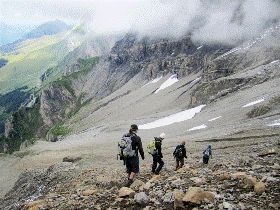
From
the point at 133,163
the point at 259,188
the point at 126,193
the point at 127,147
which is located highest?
the point at 127,147

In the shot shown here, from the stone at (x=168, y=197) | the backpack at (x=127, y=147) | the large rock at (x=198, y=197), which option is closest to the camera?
→ the large rock at (x=198, y=197)

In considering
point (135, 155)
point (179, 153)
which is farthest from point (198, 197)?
point (179, 153)

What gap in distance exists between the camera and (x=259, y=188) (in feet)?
18.5

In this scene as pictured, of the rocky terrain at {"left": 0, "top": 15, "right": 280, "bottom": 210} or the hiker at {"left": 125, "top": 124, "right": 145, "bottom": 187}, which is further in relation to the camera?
the hiker at {"left": 125, "top": 124, "right": 145, "bottom": 187}

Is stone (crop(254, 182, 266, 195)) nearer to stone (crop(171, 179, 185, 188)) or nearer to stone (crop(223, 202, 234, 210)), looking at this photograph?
stone (crop(223, 202, 234, 210))

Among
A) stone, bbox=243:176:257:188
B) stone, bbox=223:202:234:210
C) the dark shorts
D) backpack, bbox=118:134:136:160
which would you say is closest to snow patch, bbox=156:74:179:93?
the dark shorts

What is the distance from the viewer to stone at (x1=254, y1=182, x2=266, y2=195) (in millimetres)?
5566

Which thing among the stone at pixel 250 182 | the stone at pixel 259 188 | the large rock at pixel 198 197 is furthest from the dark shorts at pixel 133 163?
the stone at pixel 259 188

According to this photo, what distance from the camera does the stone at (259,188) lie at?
5566mm

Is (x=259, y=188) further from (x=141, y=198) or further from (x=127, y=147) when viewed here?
(x=127, y=147)

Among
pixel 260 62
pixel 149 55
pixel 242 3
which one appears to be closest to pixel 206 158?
pixel 260 62

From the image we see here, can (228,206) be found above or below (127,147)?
below

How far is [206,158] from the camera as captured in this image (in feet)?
42.7

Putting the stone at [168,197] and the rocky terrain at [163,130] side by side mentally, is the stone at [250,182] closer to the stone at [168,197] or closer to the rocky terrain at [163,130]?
the rocky terrain at [163,130]
